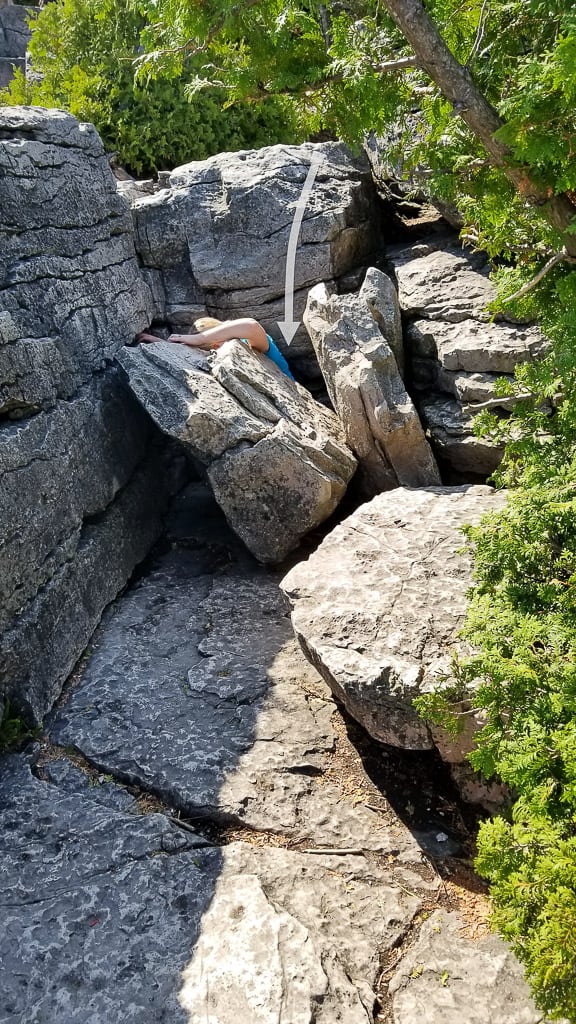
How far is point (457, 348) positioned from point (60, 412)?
10.0 ft

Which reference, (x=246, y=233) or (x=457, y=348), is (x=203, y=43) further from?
(x=246, y=233)

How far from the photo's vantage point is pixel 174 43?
3660 millimetres

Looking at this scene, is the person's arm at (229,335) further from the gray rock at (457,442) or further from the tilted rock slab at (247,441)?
the gray rock at (457,442)

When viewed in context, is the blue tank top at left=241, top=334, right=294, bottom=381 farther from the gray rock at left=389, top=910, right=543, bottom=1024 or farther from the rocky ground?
the gray rock at left=389, top=910, right=543, bottom=1024

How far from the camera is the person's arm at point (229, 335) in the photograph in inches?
256

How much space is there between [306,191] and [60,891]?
6.04 metres

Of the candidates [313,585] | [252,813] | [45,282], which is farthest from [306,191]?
[252,813]

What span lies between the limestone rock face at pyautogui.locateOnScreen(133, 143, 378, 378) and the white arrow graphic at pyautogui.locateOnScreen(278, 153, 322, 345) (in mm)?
49

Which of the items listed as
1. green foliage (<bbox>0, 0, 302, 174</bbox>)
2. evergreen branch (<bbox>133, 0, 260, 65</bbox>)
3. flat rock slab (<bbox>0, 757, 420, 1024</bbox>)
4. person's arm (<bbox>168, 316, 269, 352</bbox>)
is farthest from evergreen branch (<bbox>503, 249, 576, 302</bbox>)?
green foliage (<bbox>0, 0, 302, 174</bbox>)

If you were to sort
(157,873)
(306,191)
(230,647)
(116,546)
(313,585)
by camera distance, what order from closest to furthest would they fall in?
(157,873)
(313,585)
(230,647)
(116,546)
(306,191)

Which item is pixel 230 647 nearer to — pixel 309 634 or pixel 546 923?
pixel 309 634

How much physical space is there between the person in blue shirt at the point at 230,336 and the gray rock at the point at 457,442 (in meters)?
1.38

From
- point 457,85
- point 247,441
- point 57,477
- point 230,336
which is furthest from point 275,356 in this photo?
point 457,85

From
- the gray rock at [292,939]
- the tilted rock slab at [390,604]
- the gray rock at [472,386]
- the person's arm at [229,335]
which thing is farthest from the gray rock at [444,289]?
the gray rock at [292,939]
